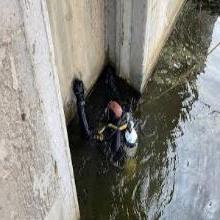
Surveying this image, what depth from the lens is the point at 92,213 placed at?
5.21m

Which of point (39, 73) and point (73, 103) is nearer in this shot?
point (39, 73)

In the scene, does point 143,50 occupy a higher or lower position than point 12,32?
lower

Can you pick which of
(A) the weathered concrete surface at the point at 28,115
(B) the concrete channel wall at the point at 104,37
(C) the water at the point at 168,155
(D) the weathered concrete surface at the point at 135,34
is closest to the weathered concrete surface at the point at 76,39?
(B) the concrete channel wall at the point at 104,37

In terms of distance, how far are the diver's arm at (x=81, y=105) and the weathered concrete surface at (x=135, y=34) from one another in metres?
0.84

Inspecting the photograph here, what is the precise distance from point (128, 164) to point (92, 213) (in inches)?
32.0

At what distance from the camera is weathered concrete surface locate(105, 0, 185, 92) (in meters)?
5.29

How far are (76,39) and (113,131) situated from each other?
1179mm

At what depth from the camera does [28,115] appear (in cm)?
299

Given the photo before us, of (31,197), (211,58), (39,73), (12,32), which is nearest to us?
(12,32)

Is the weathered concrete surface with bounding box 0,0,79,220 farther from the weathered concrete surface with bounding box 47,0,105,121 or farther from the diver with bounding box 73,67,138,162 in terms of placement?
the diver with bounding box 73,67,138,162

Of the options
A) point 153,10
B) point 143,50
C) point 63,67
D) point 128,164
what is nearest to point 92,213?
point 128,164

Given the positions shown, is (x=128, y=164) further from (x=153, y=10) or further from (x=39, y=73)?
(x=39, y=73)

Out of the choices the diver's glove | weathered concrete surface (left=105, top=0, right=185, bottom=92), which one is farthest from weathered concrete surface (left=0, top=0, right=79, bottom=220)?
weathered concrete surface (left=105, top=0, right=185, bottom=92)

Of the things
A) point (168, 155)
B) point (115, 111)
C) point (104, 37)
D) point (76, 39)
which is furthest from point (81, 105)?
point (168, 155)
